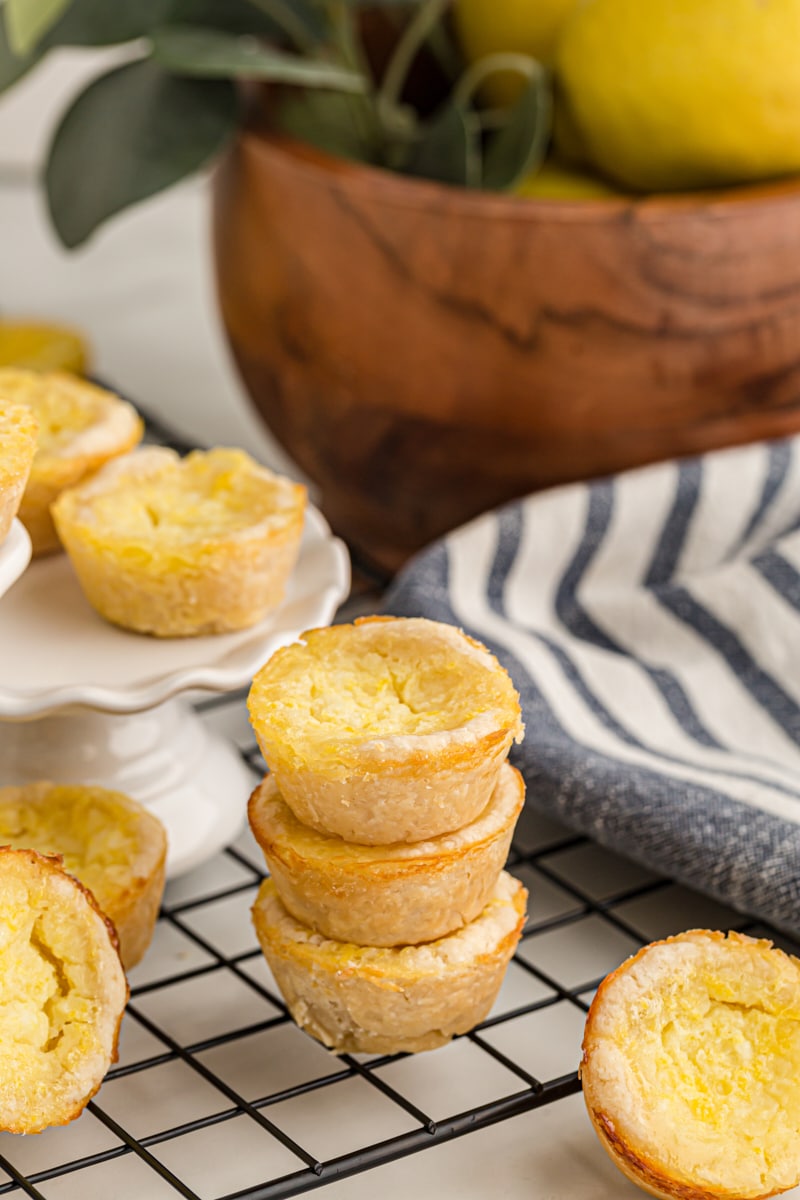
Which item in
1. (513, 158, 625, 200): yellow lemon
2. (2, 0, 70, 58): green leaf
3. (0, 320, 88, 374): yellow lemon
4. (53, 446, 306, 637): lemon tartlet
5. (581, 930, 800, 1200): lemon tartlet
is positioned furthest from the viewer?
(0, 320, 88, 374): yellow lemon

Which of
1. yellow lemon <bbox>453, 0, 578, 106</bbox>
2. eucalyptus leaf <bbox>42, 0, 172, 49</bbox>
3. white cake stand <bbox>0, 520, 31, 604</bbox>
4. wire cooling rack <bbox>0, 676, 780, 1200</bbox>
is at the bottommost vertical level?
wire cooling rack <bbox>0, 676, 780, 1200</bbox>

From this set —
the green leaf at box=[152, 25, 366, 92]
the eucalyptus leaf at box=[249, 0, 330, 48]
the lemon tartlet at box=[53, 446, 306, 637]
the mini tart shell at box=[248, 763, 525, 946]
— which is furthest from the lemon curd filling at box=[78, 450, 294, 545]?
the eucalyptus leaf at box=[249, 0, 330, 48]

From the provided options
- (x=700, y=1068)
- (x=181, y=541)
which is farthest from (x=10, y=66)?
(x=700, y=1068)

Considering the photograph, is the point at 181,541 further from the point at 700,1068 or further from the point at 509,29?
the point at 509,29

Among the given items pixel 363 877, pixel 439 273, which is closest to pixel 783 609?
pixel 439 273

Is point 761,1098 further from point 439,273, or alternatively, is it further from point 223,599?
point 439,273

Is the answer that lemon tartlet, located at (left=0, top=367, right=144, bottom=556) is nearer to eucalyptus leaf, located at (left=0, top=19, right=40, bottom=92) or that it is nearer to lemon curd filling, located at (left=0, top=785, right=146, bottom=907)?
lemon curd filling, located at (left=0, top=785, right=146, bottom=907)

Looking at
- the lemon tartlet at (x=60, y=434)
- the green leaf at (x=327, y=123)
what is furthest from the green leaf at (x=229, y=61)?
the lemon tartlet at (x=60, y=434)
